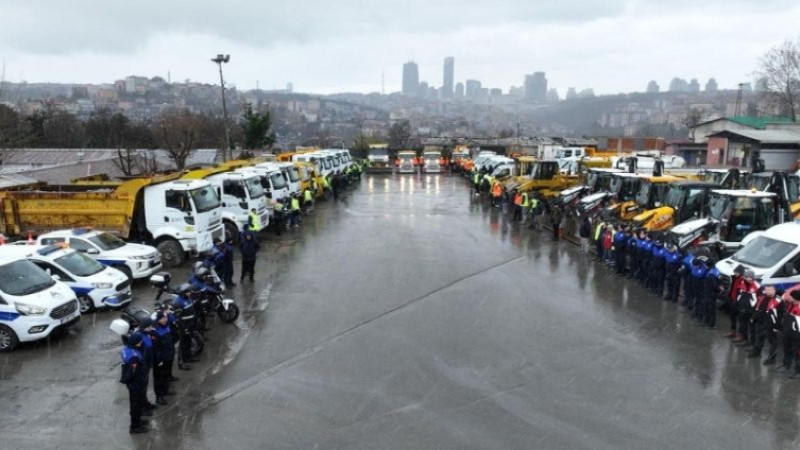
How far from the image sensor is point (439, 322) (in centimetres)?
1280

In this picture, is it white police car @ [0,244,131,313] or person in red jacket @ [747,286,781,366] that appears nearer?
person in red jacket @ [747,286,781,366]

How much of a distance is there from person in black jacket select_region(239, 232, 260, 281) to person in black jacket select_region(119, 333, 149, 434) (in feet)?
24.6

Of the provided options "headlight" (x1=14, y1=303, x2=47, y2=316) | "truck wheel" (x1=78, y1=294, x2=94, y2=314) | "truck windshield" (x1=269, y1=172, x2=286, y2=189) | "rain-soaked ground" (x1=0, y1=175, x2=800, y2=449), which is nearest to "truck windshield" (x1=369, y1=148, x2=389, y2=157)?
"truck windshield" (x1=269, y1=172, x2=286, y2=189)

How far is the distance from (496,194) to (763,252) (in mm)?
16506

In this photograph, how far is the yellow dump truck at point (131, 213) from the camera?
1772 centimetres

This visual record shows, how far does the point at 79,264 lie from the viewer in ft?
45.6

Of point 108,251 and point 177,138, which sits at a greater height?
point 177,138

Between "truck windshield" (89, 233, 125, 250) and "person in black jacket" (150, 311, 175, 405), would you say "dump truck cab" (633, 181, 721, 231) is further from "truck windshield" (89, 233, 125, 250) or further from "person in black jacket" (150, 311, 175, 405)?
"truck windshield" (89, 233, 125, 250)

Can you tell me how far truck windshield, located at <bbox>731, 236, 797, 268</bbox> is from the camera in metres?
13.0

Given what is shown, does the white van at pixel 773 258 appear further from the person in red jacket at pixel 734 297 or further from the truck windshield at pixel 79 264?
the truck windshield at pixel 79 264

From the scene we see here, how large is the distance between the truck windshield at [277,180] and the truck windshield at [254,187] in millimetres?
2967

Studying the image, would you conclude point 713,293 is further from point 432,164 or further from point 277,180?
point 432,164

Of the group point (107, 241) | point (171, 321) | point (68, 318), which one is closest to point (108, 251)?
point (107, 241)

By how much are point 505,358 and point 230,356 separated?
485 cm
